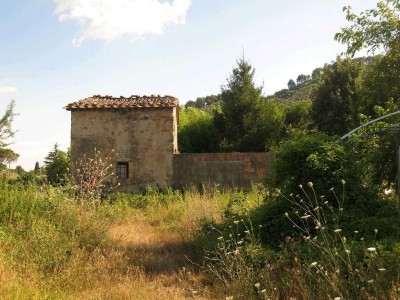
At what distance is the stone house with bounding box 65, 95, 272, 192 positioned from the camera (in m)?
16.2

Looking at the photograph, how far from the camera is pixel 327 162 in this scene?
7035 millimetres

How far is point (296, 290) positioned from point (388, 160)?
15.4ft

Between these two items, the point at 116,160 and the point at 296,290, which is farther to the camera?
the point at 116,160

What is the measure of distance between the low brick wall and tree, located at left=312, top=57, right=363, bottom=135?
8.07m

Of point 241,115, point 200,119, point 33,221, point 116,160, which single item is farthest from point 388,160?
point 200,119

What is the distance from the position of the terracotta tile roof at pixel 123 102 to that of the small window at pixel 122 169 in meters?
2.46

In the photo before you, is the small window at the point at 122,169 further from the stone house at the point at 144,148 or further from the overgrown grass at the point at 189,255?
the overgrown grass at the point at 189,255

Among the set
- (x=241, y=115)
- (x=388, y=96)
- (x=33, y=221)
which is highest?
(x=241, y=115)

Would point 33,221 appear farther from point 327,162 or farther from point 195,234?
point 327,162

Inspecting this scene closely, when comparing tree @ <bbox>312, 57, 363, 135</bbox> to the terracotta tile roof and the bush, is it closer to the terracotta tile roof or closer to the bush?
the terracotta tile roof

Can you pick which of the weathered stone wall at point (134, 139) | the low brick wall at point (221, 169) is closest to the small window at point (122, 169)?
the weathered stone wall at point (134, 139)

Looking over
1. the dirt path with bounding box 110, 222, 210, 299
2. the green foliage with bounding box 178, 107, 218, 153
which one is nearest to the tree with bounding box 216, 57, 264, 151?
the green foliage with bounding box 178, 107, 218, 153

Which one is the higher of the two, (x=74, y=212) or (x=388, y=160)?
(x=388, y=160)

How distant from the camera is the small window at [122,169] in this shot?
1677cm
